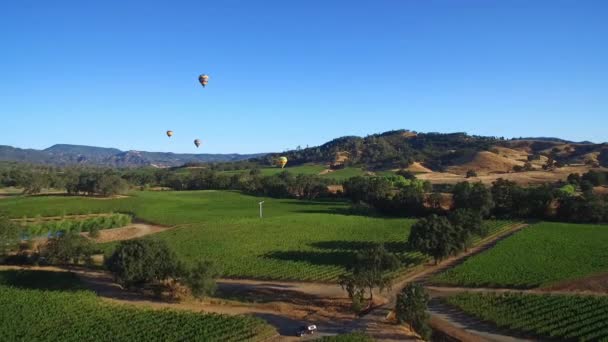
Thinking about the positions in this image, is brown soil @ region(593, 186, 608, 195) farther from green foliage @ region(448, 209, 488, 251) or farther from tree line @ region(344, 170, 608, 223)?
green foliage @ region(448, 209, 488, 251)

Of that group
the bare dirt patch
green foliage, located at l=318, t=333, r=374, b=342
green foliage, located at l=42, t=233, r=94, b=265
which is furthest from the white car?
the bare dirt patch

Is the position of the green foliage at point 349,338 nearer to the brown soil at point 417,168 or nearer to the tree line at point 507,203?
the tree line at point 507,203

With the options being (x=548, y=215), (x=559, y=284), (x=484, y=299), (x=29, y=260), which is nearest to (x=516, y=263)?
(x=559, y=284)

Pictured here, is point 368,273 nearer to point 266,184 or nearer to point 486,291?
point 486,291

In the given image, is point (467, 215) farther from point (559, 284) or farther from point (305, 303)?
point (305, 303)

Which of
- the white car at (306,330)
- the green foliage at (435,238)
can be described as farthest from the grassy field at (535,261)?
the white car at (306,330)

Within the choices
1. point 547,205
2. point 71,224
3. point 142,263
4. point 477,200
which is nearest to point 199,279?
point 142,263
